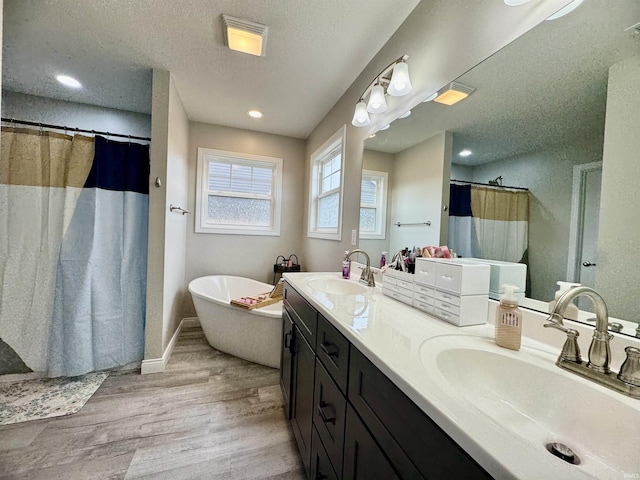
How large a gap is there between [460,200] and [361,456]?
103cm

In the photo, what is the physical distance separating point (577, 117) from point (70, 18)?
8.51 feet

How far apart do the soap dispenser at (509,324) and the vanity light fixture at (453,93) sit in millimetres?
868

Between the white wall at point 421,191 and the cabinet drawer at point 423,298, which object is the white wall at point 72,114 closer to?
the white wall at point 421,191

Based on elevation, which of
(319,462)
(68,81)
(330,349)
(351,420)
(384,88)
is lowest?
(319,462)

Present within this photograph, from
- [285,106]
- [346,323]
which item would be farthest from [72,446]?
[285,106]

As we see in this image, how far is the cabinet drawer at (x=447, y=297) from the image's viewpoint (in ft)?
2.91

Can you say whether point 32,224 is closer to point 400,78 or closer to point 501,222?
point 400,78

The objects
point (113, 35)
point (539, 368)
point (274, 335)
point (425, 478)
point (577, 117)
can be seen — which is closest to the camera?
point (425, 478)

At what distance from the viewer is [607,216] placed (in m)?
0.68

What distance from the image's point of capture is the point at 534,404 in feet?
2.01

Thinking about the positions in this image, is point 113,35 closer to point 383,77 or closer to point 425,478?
point 383,77

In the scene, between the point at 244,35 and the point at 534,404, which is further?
the point at 244,35

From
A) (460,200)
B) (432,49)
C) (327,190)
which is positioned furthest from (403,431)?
(327,190)

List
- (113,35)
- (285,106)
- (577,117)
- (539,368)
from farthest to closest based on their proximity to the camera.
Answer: (285,106) → (113,35) → (577,117) → (539,368)
